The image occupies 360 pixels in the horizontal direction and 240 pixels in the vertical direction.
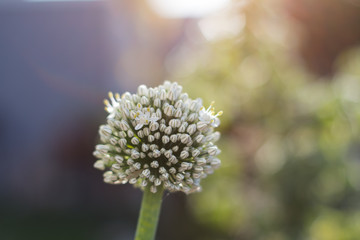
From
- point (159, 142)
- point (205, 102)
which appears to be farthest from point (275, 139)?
point (159, 142)

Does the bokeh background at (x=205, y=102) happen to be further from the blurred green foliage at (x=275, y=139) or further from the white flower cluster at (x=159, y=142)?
the white flower cluster at (x=159, y=142)

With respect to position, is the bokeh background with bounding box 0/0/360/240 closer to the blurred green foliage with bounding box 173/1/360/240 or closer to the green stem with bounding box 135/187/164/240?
the blurred green foliage with bounding box 173/1/360/240

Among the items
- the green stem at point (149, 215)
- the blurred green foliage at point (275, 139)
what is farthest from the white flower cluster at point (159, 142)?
the blurred green foliage at point (275, 139)

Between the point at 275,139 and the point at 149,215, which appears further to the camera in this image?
the point at 275,139

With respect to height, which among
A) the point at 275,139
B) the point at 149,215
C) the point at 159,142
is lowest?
the point at 149,215

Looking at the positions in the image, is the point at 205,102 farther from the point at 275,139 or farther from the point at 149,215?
the point at 149,215

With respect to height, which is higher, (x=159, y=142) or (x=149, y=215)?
(x=159, y=142)

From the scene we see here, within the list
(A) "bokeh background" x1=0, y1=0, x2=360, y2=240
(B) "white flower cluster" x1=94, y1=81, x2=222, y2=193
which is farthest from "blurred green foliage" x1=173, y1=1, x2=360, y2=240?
(B) "white flower cluster" x1=94, y1=81, x2=222, y2=193
